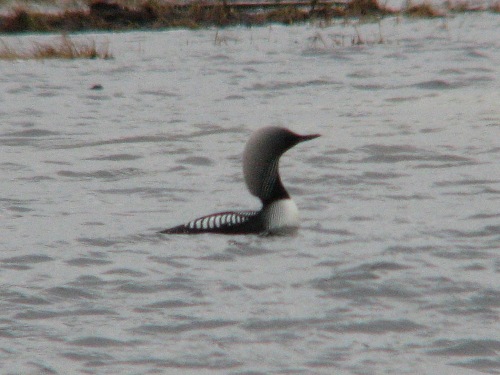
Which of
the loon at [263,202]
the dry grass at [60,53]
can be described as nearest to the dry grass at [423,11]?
the dry grass at [60,53]

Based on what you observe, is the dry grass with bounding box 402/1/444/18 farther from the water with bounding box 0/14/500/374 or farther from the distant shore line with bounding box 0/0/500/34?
the water with bounding box 0/14/500/374

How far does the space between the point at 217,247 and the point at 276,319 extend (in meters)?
1.82

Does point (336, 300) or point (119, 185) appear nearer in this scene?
point (336, 300)

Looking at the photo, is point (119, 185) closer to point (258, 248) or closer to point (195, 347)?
point (258, 248)

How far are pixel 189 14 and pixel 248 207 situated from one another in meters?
14.1

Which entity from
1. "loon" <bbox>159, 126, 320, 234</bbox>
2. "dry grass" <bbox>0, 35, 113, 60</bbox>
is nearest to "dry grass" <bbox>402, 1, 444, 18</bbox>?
"dry grass" <bbox>0, 35, 113, 60</bbox>

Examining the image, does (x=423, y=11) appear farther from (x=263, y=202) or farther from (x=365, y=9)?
(x=263, y=202)

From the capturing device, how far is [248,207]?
32.8 feet

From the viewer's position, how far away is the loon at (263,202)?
870cm

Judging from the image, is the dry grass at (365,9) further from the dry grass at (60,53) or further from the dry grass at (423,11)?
the dry grass at (60,53)

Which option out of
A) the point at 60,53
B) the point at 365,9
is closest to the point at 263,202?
the point at 60,53

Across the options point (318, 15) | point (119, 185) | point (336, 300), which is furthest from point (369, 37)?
point (336, 300)

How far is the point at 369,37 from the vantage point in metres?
20.9

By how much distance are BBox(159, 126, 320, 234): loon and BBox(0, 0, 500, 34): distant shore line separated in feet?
46.0
